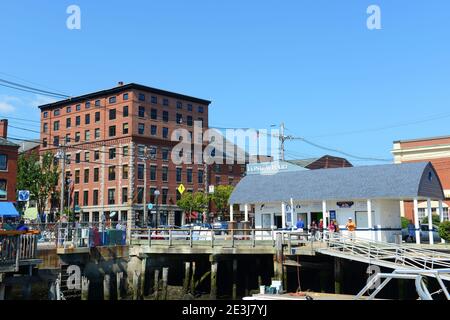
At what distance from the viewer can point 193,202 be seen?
6781 centimetres

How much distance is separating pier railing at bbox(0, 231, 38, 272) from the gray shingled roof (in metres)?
19.0

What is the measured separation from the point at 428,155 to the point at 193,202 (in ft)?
101

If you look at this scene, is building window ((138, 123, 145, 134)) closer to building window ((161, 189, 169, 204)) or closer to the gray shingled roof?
building window ((161, 189, 169, 204))

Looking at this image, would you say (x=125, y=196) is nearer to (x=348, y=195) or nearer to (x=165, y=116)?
(x=165, y=116)

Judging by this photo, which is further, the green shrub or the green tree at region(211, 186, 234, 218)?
the green tree at region(211, 186, 234, 218)

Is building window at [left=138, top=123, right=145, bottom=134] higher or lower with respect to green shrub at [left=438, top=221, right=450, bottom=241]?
higher

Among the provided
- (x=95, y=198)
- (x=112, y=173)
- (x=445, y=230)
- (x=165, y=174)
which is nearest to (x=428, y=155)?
(x=445, y=230)

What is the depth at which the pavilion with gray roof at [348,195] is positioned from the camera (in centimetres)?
3028

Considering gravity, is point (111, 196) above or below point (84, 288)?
above

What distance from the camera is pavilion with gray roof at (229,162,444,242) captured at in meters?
30.3

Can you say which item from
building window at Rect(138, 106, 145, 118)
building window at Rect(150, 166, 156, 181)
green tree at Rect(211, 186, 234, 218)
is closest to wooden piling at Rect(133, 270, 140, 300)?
green tree at Rect(211, 186, 234, 218)
